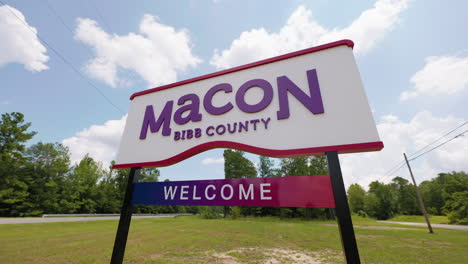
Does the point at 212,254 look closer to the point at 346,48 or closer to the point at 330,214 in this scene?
the point at 346,48

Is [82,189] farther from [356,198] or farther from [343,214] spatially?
[356,198]

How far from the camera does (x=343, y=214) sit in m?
2.20

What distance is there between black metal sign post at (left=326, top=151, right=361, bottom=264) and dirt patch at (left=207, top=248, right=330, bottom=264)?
16.0ft

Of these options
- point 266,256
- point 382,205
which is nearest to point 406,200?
point 382,205

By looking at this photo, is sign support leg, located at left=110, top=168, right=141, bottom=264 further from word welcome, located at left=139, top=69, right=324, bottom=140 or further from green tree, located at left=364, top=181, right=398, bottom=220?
green tree, located at left=364, top=181, right=398, bottom=220

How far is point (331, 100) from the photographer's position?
Result: 8.70 feet

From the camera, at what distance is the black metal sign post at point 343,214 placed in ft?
6.92

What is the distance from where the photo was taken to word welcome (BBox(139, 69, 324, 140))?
9.18 ft

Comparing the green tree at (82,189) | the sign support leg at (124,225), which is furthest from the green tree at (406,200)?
the green tree at (82,189)

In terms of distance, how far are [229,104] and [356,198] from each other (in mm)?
69448

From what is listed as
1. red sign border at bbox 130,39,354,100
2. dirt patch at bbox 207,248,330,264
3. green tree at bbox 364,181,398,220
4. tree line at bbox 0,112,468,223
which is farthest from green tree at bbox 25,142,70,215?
green tree at bbox 364,181,398,220

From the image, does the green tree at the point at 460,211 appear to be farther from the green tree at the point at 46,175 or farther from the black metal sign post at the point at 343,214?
the green tree at the point at 46,175

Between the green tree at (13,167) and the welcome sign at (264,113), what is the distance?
32.4 meters

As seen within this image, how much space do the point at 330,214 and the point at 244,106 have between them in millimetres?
34474
